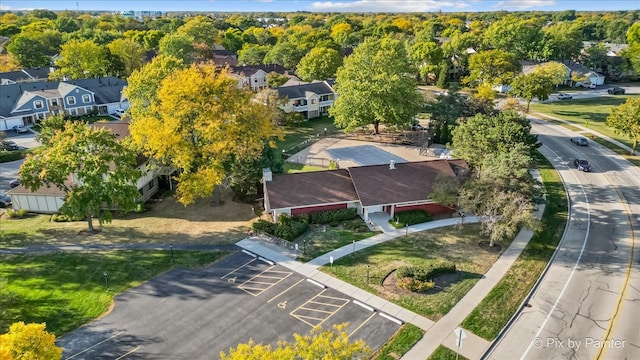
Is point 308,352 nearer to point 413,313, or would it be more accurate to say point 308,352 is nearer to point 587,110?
point 413,313

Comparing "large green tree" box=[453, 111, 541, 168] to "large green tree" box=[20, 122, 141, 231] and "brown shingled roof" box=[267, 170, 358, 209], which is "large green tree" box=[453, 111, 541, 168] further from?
"large green tree" box=[20, 122, 141, 231]

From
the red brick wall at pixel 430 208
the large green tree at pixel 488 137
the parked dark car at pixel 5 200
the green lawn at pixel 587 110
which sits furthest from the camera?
the green lawn at pixel 587 110


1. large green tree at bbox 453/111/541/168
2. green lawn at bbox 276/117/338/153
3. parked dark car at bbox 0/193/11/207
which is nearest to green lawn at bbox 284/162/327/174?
green lawn at bbox 276/117/338/153

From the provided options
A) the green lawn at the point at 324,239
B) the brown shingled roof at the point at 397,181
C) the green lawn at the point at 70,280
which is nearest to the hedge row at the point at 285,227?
the green lawn at the point at 324,239

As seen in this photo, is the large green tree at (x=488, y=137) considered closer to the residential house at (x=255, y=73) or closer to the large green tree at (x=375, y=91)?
the large green tree at (x=375, y=91)

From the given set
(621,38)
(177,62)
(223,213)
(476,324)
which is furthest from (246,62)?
(621,38)

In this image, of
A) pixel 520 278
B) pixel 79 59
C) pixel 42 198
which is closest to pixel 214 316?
pixel 520 278
